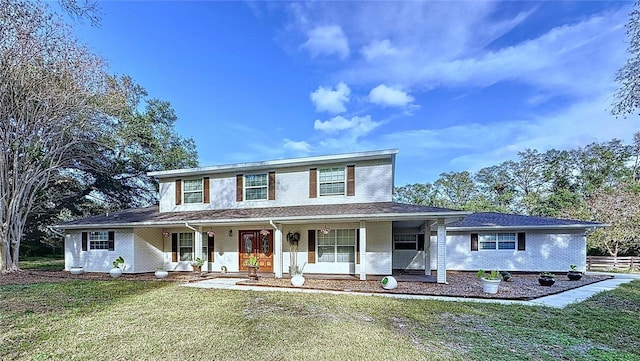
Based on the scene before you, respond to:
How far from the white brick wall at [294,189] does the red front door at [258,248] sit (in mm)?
1283

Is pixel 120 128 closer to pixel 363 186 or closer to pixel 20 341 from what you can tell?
pixel 363 186

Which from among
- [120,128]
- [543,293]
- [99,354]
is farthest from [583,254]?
[120,128]

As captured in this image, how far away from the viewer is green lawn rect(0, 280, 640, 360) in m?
4.66

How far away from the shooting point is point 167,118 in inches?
914

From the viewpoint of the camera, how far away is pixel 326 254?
1277cm

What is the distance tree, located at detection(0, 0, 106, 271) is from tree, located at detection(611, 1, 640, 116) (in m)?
17.4

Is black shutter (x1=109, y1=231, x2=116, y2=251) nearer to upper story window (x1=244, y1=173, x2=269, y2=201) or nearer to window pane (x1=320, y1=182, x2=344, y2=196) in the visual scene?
upper story window (x1=244, y1=173, x2=269, y2=201)

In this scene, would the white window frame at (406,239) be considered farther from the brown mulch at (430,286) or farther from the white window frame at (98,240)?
the white window frame at (98,240)

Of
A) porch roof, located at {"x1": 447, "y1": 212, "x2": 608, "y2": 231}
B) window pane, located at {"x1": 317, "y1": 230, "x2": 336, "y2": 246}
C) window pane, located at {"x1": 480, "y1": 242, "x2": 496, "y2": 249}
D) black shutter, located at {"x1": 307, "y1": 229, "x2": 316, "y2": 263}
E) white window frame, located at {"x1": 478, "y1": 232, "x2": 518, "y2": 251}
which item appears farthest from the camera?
window pane, located at {"x1": 480, "y1": 242, "x2": 496, "y2": 249}

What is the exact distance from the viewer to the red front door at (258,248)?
13453 millimetres

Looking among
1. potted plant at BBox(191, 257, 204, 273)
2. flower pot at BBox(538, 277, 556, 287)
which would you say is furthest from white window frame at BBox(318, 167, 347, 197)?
flower pot at BBox(538, 277, 556, 287)

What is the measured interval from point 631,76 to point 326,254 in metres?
10.1

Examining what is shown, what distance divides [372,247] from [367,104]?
39.0 feet

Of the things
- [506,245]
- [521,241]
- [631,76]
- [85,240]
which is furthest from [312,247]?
[85,240]
